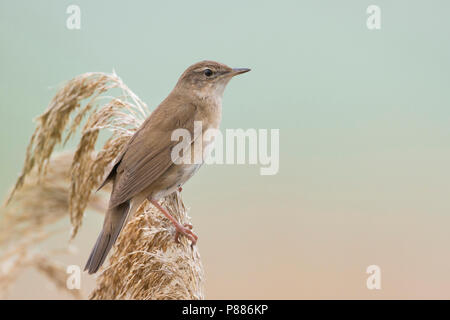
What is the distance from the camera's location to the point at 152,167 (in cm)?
313

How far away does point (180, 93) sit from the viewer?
3576 millimetres

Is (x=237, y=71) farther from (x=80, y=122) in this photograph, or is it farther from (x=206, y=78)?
(x=80, y=122)

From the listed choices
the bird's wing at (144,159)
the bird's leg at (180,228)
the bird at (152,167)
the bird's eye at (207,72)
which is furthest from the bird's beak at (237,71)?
the bird's leg at (180,228)

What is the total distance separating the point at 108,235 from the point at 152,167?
0.47 metres

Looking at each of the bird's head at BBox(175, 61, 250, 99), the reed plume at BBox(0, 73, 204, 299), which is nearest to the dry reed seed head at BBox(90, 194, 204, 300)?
the reed plume at BBox(0, 73, 204, 299)

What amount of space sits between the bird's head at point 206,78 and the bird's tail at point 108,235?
92 centimetres

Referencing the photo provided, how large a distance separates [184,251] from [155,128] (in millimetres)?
950

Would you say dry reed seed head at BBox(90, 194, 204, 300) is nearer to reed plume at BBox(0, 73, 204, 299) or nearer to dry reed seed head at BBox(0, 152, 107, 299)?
reed plume at BBox(0, 73, 204, 299)

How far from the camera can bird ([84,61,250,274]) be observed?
2891 mm

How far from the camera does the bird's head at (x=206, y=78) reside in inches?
141

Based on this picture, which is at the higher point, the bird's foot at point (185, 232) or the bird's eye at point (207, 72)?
the bird's eye at point (207, 72)

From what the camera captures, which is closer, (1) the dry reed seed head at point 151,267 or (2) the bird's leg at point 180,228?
(1) the dry reed seed head at point 151,267

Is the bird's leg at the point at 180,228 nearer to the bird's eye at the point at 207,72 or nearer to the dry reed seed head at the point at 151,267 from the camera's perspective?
the dry reed seed head at the point at 151,267
